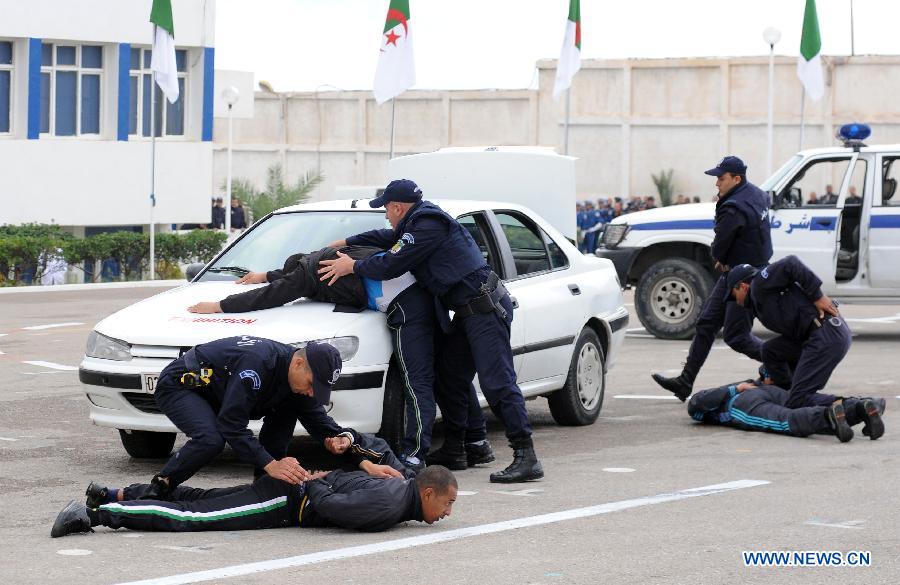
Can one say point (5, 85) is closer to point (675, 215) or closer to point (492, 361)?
point (675, 215)

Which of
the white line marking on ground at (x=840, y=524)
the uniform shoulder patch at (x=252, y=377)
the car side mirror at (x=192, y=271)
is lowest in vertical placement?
the white line marking on ground at (x=840, y=524)

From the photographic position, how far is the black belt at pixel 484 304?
8.89 m

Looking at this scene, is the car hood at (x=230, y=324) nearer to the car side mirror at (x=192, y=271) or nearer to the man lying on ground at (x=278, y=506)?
the car side mirror at (x=192, y=271)

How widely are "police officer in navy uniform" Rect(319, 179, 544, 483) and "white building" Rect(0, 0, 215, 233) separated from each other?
959 inches

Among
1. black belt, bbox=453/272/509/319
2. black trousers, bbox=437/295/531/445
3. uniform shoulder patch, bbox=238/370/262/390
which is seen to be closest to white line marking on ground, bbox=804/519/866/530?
black trousers, bbox=437/295/531/445

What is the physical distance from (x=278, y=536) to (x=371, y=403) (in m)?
1.66

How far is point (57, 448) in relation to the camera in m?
10.0

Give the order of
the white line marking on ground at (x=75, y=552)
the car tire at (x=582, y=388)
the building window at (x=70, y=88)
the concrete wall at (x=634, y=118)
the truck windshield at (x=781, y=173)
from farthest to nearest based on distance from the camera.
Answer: the concrete wall at (x=634, y=118) < the building window at (x=70, y=88) < the truck windshield at (x=781, y=173) < the car tire at (x=582, y=388) < the white line marking on ground at (x=75, y=552)

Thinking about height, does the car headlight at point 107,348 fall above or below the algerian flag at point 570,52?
below

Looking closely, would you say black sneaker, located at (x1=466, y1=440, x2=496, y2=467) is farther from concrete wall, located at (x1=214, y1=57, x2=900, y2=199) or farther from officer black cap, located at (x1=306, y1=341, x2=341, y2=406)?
concrete wall, located at (x1=214, y1=57, x2=900, y2=199)

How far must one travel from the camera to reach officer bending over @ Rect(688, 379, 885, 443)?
397 inches

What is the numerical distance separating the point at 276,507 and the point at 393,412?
165 centimetres

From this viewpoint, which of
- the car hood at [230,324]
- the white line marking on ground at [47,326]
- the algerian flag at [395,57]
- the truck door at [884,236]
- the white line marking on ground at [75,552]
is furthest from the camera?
the algerian flag at [395,57]

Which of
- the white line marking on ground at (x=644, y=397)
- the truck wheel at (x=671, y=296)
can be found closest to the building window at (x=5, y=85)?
the truck wheel at (x=671, y=296)
